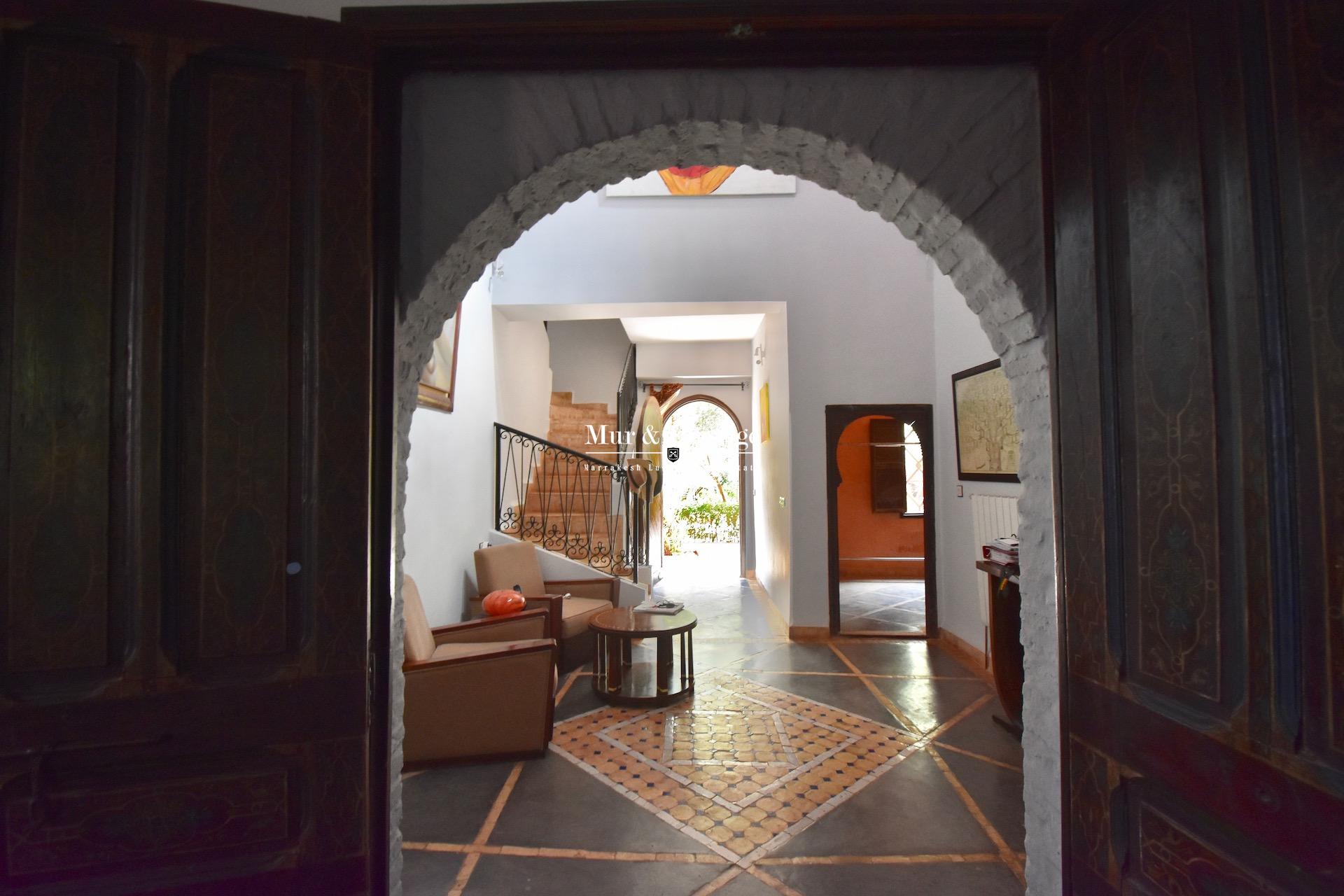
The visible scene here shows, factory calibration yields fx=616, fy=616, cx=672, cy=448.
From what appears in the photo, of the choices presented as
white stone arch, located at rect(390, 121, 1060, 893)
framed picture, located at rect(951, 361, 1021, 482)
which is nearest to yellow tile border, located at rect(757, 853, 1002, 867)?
white stone arch, located at rect(390, 121, 1060, 893)

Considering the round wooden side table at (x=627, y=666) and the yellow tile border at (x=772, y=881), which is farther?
the round wooden side table at (x=627, y=666)

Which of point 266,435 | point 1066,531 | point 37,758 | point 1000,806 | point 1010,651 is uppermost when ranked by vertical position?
point 266,435

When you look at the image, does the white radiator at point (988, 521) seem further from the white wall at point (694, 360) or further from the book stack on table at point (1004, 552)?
the white wall at point (694, 360)

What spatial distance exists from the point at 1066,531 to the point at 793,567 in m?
3.91

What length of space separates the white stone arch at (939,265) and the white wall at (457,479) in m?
2.14

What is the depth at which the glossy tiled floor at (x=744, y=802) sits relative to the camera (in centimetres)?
217

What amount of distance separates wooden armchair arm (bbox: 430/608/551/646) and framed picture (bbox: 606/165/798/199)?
352 centimetres

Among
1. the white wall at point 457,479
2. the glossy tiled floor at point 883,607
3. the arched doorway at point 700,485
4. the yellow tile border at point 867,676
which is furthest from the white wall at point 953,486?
the arched doorway at point 700,485

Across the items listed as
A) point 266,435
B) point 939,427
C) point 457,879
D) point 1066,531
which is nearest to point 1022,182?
point 1066,531

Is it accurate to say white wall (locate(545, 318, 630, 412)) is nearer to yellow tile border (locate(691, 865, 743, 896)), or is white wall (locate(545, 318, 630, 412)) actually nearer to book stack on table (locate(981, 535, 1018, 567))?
book stack on table (locate(981, 535, 1018, 567))

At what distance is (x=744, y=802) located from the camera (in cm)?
264

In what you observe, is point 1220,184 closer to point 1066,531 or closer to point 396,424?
point 1066,531

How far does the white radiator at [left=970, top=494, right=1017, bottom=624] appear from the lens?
4.02m

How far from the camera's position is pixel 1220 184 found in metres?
1.09
